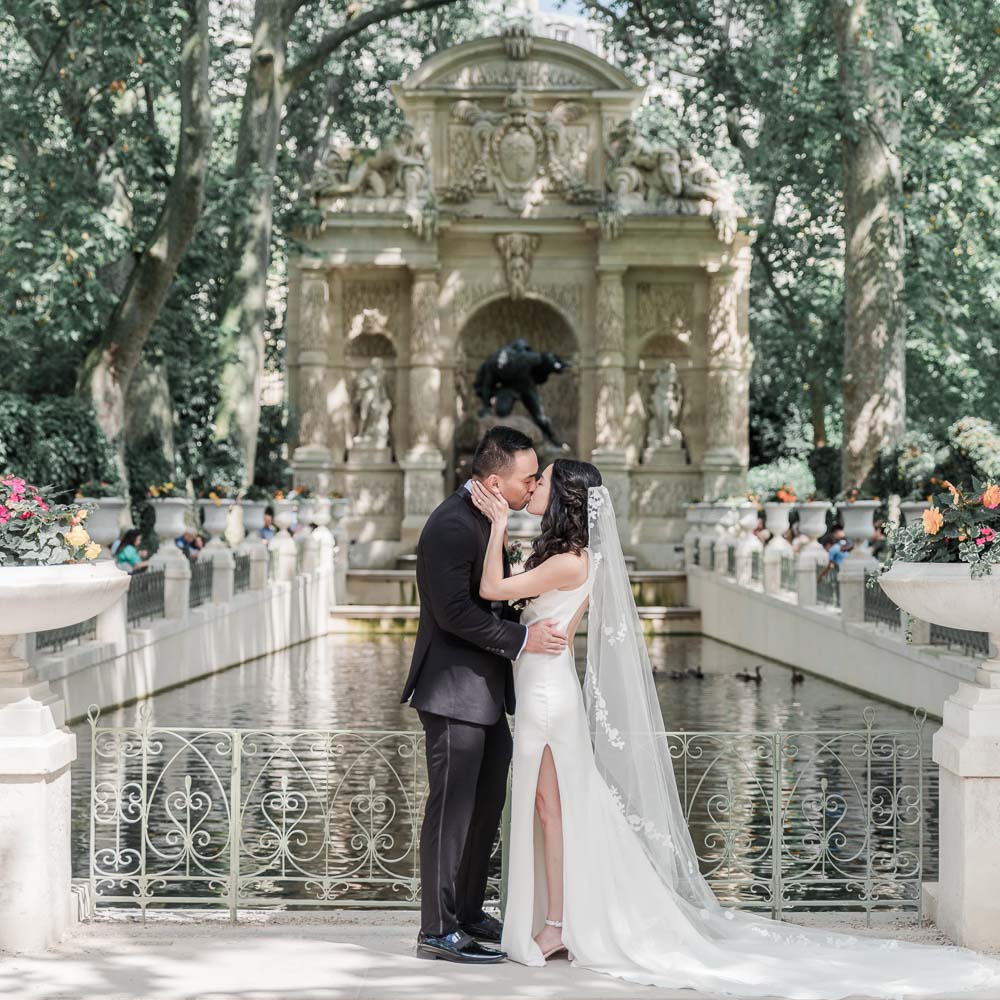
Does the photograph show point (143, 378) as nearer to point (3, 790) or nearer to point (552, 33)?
point (552, 33)

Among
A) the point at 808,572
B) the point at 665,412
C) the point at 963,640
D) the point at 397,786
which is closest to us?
the point at 397,786

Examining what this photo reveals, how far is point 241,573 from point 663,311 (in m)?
14.2

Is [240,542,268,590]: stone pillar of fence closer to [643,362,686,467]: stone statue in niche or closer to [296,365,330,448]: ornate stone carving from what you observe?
[296,365,330,448]: ornate stone carving

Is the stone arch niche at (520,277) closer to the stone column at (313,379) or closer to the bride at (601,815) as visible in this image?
the stone column at (313,379)

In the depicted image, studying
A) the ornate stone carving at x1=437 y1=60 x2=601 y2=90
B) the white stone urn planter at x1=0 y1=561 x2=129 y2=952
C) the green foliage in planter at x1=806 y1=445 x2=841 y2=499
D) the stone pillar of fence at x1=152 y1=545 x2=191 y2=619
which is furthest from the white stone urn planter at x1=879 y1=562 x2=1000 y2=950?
the green foliage in planter at x1=806 y1=445 x2=841 y2=499

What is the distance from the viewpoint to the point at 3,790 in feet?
19.6

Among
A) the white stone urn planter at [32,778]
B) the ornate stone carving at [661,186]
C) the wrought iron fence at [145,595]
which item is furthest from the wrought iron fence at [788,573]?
the white stone urn planter at [32,778]

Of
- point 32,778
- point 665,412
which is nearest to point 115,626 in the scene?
point 32,778

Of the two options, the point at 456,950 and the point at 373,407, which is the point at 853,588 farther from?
the point at 373,407

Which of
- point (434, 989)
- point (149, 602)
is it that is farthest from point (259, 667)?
point (434, 989)

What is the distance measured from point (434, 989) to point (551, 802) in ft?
2.80

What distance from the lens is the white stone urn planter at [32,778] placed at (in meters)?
5.94

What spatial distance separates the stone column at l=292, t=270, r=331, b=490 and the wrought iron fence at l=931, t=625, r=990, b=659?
18828mm

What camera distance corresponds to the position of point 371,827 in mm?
Result: 7109
